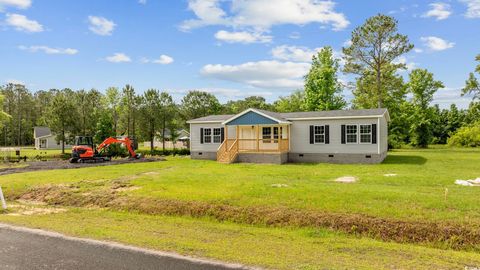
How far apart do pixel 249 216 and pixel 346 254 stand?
373 centimetres

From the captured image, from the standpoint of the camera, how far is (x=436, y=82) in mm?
46375

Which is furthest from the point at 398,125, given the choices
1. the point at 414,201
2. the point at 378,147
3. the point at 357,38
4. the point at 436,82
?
the point at 414,201

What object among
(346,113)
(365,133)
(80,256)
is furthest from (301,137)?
(80,256)

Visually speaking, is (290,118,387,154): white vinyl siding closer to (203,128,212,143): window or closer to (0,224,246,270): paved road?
(203,128,212,143): window

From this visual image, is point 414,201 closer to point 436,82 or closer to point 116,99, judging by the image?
point 436,82

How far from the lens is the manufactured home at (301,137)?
22.0 m

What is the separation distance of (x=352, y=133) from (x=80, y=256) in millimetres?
19012

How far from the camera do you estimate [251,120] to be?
24578 millimetres

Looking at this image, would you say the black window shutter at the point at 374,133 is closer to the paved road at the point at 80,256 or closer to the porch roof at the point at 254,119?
the porch roof at the point at 254,119

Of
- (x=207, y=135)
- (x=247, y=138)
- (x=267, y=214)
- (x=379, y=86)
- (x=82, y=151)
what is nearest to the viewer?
(x=267, y=214)

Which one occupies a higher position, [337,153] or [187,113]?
[187,113]

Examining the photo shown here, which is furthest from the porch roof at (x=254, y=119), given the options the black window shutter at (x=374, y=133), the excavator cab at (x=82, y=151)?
the excavator cab at (x=82, y=151)

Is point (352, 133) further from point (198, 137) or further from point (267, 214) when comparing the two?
point (267, 214)

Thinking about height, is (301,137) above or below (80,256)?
above
